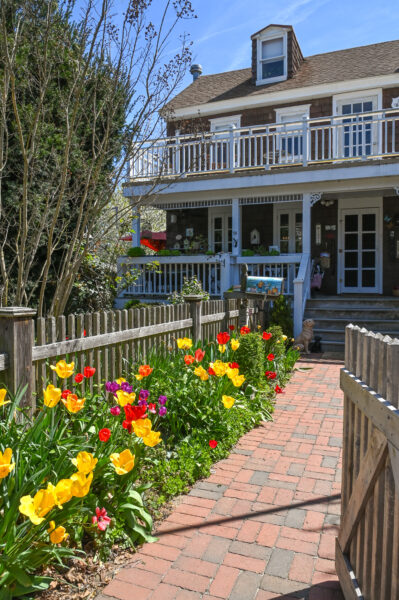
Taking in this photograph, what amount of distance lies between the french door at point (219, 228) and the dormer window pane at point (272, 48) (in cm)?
549

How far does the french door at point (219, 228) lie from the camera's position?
1586cm

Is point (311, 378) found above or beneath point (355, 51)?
beneath

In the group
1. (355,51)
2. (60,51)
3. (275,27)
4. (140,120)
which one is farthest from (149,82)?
(355,51)

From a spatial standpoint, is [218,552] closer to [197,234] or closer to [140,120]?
[140,120]

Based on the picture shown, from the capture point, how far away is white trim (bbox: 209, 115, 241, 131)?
51.6ft

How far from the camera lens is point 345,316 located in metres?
10.9

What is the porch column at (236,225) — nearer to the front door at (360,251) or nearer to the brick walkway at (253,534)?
the front door at (360,251)

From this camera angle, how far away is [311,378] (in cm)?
759

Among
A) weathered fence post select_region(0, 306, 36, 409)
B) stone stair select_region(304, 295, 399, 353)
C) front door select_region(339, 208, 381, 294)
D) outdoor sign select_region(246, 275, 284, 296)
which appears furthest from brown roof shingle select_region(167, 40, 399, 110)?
weathered fence post select_region(0, 306, 36, 409)

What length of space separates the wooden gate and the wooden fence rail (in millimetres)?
2117

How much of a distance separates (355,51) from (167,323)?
49.9 ft

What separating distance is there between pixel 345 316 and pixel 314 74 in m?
8.96

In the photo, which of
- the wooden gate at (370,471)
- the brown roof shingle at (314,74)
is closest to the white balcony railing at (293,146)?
the brown roof shingle at (314,74)

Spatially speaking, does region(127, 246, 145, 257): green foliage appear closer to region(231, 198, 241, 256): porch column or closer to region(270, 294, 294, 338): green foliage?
region(231, 198, 241, 256): porch column
